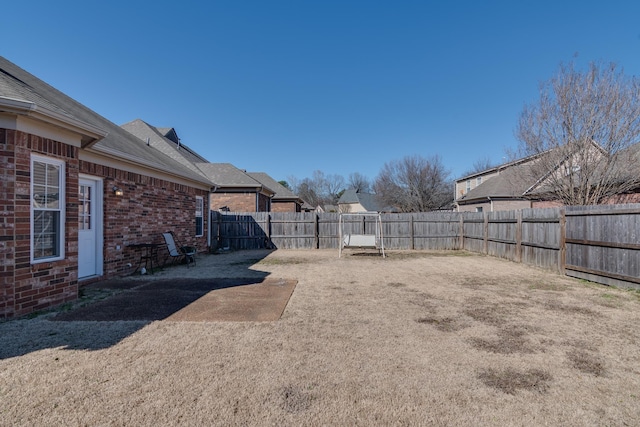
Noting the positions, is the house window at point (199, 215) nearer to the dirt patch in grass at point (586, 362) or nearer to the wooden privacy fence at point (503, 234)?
the wooden privacy fence at point (503, 234)

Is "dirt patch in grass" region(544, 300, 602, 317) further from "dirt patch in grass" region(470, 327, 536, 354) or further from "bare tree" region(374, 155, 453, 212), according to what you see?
"bare tree" region(374, 155, 453, 212)

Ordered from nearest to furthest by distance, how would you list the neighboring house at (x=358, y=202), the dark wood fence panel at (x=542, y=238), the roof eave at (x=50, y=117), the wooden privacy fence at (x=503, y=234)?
the roof eave at (x=50, y=117), the wooden privacy fence at (x=503, y=234), the dark wood fence panel at (x=542, y=238), the neighboring house at (x=358, y=202)

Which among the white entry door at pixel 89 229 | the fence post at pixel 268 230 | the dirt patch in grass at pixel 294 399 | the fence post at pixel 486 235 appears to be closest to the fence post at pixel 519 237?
the fence post at pixel 486 235

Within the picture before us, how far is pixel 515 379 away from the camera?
109 inches

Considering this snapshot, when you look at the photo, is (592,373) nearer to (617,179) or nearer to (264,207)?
(617,179)

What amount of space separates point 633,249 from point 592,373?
16.3 feet

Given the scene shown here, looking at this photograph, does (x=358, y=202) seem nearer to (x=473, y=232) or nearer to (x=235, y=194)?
(x=235, y=194)

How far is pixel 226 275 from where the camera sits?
26.5ft

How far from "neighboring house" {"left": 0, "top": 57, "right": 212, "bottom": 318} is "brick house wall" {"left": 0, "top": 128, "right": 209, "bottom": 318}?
0.01 metres

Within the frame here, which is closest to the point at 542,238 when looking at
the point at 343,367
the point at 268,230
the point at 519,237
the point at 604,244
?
the point at 519,237

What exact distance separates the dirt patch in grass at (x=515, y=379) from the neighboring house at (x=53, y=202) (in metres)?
6.06

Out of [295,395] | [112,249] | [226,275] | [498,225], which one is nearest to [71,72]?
[112,249]

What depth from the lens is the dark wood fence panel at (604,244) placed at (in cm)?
620

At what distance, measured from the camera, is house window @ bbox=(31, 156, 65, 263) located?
4805mm
